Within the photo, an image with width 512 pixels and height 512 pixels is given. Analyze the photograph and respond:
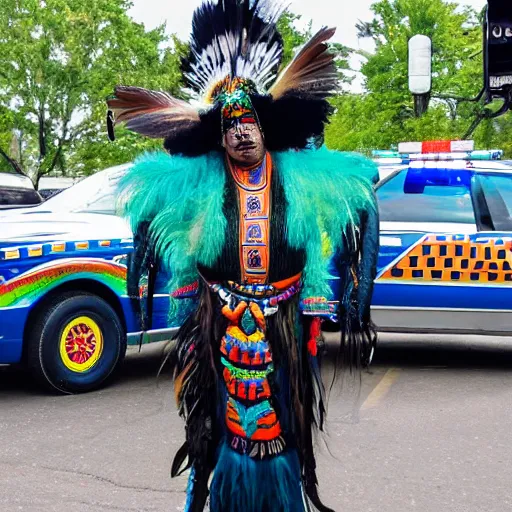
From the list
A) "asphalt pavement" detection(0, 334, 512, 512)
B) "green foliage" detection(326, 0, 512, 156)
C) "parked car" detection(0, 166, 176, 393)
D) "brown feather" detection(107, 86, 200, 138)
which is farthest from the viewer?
"green foliage" detection(326, 0, 512, 156)

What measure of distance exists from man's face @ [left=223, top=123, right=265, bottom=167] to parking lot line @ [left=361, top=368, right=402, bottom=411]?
3.67 meters

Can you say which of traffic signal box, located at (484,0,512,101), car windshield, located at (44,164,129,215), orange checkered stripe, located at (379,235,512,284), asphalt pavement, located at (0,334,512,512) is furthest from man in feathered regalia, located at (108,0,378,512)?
orange checkered stripe, located at (379,235,512,284)

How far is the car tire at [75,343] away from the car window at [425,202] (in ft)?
8.27

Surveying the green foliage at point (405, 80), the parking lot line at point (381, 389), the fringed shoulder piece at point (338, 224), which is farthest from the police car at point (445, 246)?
the green foliage at point (405, 80)

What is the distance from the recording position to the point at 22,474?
15.9 feet

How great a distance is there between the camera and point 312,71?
2992mm

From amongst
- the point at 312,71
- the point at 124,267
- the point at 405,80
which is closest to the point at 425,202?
the point at 124,267

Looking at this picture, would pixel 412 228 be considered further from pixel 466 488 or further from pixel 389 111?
pixel 389 111

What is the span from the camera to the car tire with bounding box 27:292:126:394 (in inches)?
248

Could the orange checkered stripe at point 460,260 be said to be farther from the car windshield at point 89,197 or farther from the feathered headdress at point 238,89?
the feathered headdress at point 238,89

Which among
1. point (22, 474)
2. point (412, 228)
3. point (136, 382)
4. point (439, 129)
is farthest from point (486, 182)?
point (439, 129)

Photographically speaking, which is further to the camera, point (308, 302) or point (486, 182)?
point (486, 182)

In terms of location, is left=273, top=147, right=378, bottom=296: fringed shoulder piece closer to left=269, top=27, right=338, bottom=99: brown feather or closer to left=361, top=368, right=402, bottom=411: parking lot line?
left=269, top=27, right=338, bottom=99: brown feather

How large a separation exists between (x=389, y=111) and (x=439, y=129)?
13.8 feet
